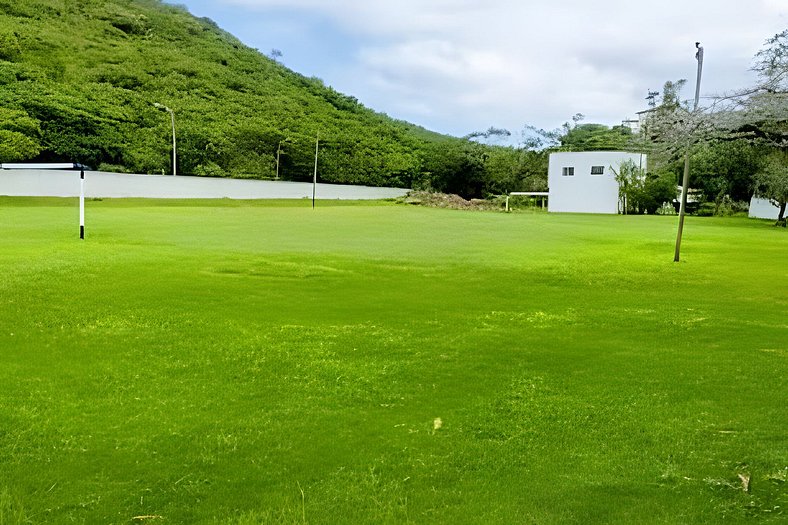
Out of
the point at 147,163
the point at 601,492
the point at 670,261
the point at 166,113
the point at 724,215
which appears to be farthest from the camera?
the point at 166,113

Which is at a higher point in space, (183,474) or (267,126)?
(267,126)

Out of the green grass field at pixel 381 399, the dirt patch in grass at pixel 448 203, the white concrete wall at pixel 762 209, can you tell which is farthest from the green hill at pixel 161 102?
the green grass field at pixel 381 399

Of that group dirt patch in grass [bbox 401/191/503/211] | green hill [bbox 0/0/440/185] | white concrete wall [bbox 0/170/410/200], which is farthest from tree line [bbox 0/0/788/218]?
dirt patch in grass [bbox 401/191/503/211]

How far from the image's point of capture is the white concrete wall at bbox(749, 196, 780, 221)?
47.6 m

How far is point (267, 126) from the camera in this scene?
217 feet

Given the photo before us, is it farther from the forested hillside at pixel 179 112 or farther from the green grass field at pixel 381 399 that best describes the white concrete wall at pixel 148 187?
the green grass field at pixel 381 399

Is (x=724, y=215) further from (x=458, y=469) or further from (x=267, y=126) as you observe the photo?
(x=458, y=469)

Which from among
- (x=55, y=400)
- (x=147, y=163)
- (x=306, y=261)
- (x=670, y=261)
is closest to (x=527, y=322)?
(x=55, y=400)

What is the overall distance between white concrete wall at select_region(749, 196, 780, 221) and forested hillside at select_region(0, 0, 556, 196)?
907 inches

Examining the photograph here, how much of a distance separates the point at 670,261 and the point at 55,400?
15.3m

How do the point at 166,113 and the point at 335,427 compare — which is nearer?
the point at 335,427

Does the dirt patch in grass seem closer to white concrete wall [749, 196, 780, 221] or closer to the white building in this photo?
the white building

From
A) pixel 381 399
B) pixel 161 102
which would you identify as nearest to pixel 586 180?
pixel 161 102

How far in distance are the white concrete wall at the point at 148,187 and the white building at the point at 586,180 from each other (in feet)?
63.3
